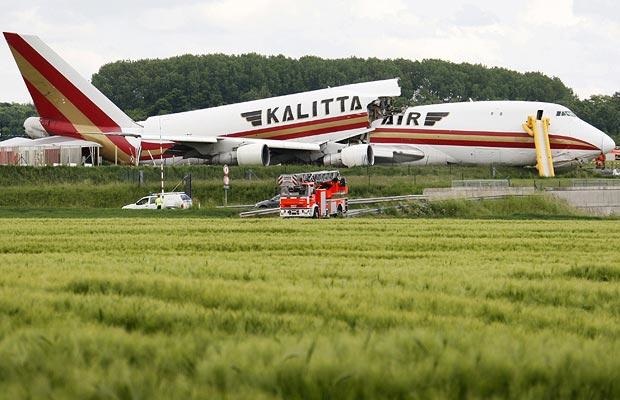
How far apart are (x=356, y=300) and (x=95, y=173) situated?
157ft

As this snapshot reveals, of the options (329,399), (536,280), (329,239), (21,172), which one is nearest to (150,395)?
(329,399)


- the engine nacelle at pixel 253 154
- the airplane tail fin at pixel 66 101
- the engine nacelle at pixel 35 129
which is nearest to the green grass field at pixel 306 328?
the engine nacelle at pixel 253 154

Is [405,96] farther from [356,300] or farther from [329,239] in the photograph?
[356,300]

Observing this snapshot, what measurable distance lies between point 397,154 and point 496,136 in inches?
247

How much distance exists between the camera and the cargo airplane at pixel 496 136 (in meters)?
66.0

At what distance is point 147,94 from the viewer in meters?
174

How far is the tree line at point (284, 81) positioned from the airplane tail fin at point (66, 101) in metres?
96.6

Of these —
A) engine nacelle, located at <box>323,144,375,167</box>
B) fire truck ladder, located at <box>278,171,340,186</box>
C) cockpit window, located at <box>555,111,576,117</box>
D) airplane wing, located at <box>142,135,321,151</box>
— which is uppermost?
cockpit window, located at <box>555,111,576,117</box>

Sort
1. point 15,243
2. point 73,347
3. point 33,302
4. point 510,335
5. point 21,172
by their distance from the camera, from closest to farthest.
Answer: point 73,347 < point 510,335 < point 33,302 < point 15,243 < point 21,172

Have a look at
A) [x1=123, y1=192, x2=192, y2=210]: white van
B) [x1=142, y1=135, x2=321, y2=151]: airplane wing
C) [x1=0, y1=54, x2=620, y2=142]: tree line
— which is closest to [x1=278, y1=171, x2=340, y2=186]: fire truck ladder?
[x1=123, y1=192, x2=192, y2=210]: white van

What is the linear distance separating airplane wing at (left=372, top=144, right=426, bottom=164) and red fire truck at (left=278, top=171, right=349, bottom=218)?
2432 cm

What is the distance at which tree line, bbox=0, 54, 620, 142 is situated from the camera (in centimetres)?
16800

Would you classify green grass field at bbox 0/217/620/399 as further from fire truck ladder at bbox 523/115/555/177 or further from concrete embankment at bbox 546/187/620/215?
fire truck ladder at bbox 523/115/555/177

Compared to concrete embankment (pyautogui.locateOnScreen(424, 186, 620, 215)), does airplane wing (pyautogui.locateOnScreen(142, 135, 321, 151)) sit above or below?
above
